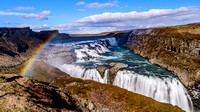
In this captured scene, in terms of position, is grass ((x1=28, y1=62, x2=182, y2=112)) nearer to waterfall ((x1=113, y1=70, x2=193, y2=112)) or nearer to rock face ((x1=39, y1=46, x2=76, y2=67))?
waterfall ((x1=113, y1=70, x2=193, y2=112))

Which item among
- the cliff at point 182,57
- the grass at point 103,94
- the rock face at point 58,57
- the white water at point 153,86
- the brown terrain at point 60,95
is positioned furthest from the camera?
the rock face at point 58,57

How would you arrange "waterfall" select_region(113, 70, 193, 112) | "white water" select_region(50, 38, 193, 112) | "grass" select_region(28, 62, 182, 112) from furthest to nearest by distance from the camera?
"white water" select_region(50, 38, 193, 112) < "waterfall" select_region(113, 70, 193, 112) < "grass" select_region(28, 62, 182, 112)

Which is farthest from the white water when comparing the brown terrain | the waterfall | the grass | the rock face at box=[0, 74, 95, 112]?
the rock face at box=[0, 74, 95, 112]

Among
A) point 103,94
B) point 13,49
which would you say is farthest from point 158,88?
point 13,49

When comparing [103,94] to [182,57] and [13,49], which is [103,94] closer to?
[182,57]

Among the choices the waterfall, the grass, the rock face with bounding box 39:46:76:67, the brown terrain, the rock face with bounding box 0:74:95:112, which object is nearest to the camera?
the rock face with bounding box 0:74:95:112

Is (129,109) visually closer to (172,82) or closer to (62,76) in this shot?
(172,82)

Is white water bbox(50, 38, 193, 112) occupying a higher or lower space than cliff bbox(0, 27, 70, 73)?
lower

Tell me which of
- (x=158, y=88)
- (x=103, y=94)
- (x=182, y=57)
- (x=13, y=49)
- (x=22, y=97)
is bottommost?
(x=158, y=88)

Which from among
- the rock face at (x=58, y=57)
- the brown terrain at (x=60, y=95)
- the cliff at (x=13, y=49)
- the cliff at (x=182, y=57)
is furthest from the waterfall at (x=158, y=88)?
the cliff at (x=13, y=49)

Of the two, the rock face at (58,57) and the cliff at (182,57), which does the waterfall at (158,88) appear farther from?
the rock face at (58,57)

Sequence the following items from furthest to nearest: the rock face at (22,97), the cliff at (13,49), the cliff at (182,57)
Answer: the cliff at (13,49) → the cliff at (182,57) → the rock face at (22,97)

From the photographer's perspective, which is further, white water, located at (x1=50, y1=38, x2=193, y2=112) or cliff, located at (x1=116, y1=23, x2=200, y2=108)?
cliff, located at (x1=116, y1=23, x2=200, y2=108)

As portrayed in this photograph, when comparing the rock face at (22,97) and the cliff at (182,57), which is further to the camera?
the cliff at (182,57)
